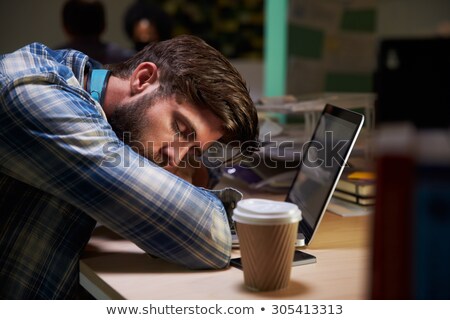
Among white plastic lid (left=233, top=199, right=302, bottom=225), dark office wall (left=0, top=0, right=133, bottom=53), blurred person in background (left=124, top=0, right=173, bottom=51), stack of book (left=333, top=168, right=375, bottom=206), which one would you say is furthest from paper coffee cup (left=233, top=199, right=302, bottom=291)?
dark office wall (left=0, top=0, right=133, bottom=53)

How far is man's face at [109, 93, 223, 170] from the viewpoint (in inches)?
54.1

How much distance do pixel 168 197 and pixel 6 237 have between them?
323 mm

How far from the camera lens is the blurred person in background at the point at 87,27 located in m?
3.36

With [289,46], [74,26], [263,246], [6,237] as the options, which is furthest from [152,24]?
[263,246]

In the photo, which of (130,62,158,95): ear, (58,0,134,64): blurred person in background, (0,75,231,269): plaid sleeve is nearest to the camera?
(0,75,231,269): plaid sleeve

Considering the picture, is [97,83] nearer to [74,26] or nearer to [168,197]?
[168,197]

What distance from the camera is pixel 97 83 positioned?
1471 mm

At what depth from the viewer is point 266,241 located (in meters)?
0.97

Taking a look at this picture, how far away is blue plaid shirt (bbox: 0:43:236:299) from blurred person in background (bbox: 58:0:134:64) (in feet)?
7.36

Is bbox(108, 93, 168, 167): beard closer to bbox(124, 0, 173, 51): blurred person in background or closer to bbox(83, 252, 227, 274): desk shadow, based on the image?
bbox(83, 252, 227, 274): desk shadow

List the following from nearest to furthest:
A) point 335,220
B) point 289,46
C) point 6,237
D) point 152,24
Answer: point 6,237 < point 335,220 < point 289,46 < point 152,24

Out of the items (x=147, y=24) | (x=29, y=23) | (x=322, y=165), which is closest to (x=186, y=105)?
(x=322, y=165)
